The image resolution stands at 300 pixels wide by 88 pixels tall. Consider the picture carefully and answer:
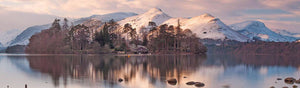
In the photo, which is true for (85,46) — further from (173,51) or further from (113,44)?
(173,51)

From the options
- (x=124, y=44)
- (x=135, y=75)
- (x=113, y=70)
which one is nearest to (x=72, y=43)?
(x=124, y=44)

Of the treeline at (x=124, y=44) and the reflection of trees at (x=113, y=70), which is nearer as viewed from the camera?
the reflection of trees at (x=113, y=70)

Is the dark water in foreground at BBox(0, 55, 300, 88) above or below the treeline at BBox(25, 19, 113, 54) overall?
below

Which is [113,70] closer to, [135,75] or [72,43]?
[135,75]

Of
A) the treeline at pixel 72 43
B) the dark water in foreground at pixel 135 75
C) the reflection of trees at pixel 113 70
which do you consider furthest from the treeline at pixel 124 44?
the dark water in foreground at pixel 135 75

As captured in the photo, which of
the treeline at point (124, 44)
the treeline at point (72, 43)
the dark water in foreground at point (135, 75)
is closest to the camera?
the dark water in foreground at point (135, 75)

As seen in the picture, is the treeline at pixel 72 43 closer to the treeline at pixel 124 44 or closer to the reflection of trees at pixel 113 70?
the treeline at pixel 124 44

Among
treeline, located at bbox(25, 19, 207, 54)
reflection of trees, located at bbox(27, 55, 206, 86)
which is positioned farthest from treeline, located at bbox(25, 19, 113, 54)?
reflection of trees, located at bbox(27, 55, 206, 86)

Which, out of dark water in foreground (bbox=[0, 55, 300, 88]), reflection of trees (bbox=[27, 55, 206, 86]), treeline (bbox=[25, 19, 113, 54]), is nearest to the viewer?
dark water in foreground (bbox=[0, 55, 300, 88])

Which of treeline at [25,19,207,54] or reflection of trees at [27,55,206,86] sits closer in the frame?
reflection of trees at [27,55,206,86]

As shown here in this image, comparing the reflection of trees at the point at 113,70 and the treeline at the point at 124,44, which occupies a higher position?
the treeline at the point at 124,44

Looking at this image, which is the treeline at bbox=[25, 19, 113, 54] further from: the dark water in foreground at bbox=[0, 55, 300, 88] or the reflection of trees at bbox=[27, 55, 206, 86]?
the dark water in foreground at bbox=[0, 55, 300, 88]

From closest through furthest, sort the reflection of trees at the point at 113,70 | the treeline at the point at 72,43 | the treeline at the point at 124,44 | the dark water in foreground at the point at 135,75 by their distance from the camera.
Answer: the dark water in foreground at the point at 135,75 → the reflection of trees at the point at 113,70 → the treeline at the point at 124,44 → the treeline at the point at 72,43

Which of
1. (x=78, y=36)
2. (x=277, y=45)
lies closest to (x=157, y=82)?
(x=78, y=36)
